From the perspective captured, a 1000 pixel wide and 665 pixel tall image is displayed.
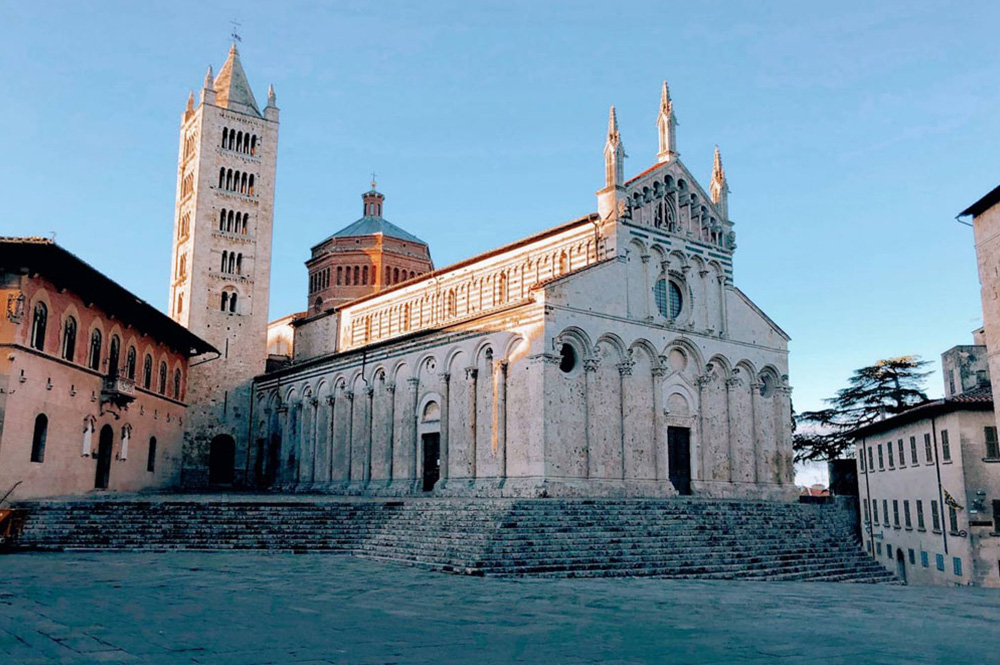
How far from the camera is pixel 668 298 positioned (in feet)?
111

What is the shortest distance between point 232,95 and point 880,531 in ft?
137

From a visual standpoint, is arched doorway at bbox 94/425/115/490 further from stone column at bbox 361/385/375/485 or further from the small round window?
the small round window

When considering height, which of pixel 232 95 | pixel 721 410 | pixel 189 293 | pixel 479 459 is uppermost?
pixel 232 95

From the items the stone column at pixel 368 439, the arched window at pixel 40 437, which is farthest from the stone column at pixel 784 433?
the arched window at pixel 40 437

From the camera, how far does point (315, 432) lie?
135ft

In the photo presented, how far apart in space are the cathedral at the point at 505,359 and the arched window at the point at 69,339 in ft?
40.5

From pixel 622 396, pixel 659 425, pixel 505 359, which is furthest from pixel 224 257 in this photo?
pixel 659 425

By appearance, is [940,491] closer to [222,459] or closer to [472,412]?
[472,412]

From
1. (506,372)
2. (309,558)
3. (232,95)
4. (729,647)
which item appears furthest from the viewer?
(232,95)

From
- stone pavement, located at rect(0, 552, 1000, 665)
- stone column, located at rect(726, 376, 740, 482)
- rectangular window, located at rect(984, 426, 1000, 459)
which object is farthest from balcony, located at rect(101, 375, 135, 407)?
rectangular window, located at rect(984, 426, 1000, 459)

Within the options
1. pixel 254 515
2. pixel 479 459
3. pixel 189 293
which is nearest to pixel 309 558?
pixel 254 515

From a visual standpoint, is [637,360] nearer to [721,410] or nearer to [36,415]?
[721,410]

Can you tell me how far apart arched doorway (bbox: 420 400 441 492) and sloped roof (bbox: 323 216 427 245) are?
22812mm

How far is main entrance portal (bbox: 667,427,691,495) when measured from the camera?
32219mm
